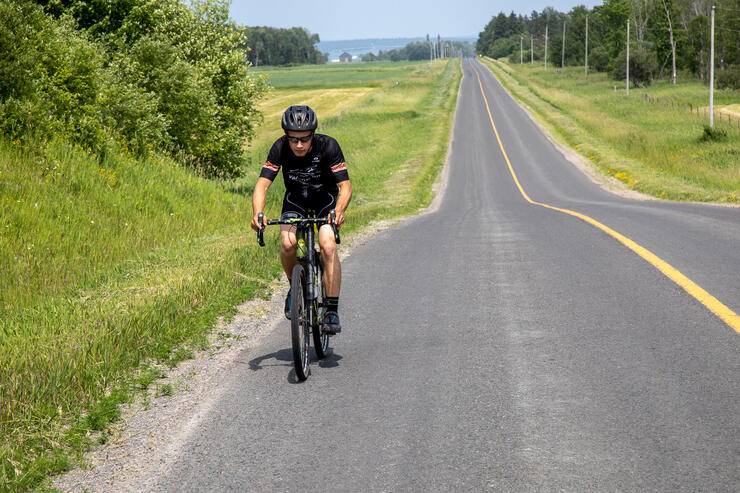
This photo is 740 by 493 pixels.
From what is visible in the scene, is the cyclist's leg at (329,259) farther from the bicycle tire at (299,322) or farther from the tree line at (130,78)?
the tree line at (130,78)

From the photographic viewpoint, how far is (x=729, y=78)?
70.3 metres

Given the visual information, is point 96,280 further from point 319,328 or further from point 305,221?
point 305,221

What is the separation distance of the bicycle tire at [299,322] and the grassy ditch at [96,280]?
3.70ft

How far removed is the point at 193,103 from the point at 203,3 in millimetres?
6743

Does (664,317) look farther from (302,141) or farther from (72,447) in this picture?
(72,447)

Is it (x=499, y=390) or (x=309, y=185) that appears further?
(x=309, y=185)

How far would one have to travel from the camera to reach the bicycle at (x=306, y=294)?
5004 mm

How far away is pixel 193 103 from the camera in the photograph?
77.9 ft

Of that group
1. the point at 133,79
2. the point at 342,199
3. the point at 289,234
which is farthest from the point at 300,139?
the point at 133,79

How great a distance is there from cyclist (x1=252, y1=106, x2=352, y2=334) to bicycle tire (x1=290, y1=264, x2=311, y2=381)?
0.15 metres

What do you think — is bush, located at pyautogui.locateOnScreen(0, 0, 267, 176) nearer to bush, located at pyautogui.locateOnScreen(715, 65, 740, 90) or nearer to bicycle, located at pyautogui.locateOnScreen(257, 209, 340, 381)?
bicycle, located at pyautogui.locateOnScreen(257, 209, 340, 381)

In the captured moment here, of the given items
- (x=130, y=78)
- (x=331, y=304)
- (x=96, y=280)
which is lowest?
(x=96, y=280)

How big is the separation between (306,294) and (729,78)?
76.8 m

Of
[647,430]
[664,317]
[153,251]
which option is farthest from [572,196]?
[647,430]
